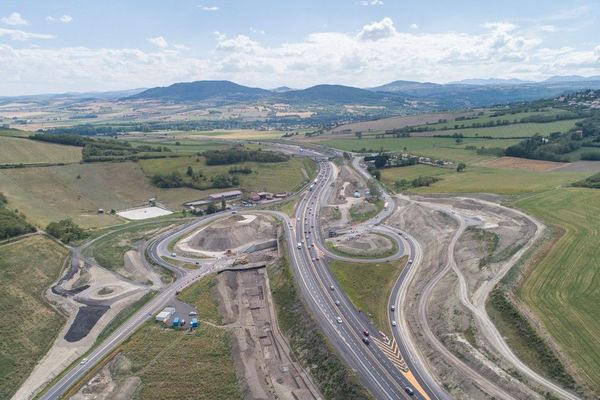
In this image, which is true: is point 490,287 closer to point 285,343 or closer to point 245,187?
point 285,343

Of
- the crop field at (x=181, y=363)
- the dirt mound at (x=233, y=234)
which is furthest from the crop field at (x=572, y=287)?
the dirt mound at (x=233, y=234)

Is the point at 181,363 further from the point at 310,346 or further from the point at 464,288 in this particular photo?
the point at 464,288

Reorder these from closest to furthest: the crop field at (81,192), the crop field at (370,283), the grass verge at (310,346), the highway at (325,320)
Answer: the grass verge at (310,346) → the highway at (325,320) → the crop field at (370,283) → the crop field at (81,192)

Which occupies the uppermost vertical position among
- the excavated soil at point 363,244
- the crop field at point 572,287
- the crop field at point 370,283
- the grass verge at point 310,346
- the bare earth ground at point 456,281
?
the crop field at point 572,287

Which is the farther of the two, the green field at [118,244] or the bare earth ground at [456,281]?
the green field at [118,244]

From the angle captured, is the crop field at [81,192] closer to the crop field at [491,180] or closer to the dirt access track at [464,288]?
the dirt access track at [464,288]

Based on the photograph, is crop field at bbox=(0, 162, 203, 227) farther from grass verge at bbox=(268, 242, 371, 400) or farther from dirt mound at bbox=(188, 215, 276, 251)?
grass verge at bbox=(268, 242, 371, 400)

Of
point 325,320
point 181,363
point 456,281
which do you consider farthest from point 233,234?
point 456,281

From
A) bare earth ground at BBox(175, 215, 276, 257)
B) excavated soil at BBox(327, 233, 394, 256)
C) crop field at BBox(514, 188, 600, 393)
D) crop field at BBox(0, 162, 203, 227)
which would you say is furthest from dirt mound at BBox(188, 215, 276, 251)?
crop field at BBox(514, 188, 600, 393)
